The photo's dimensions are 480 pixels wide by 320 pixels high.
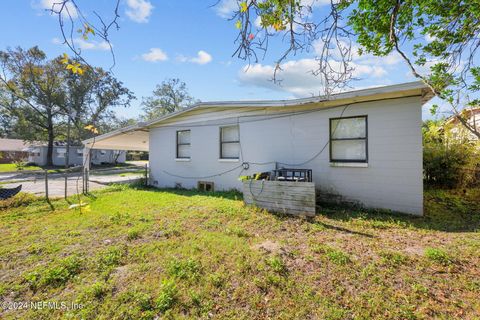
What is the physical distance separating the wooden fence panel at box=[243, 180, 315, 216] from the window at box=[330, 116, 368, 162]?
5.85 feet

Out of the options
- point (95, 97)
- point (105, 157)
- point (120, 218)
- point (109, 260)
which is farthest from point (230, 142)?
point (105, 157)

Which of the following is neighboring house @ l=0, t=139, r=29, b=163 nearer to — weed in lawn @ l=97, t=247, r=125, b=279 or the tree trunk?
the tree trunk

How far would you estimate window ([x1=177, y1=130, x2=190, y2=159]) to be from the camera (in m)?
9.78

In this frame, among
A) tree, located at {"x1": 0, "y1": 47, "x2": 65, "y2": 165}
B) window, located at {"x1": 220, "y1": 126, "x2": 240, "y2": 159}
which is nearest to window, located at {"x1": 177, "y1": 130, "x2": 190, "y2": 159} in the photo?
window, located at {"x1": 220, "y1": 126, "x2": 240, "y2": 159}

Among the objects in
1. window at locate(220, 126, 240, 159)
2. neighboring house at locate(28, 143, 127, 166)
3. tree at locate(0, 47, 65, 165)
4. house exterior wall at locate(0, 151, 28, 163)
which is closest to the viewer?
window at locate(220, 126, 240, 159)

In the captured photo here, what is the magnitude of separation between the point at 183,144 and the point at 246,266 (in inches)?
296

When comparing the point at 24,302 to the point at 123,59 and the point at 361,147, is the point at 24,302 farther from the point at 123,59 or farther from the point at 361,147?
the point at 361,147

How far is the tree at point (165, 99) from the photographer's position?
3503cm

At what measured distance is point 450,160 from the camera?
23.4ft

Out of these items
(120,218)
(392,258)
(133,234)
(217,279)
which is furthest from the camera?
(120,218)

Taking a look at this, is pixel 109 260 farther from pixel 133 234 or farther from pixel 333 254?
pixel 333 254

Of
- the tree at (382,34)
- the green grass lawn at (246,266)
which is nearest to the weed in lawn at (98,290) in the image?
the green grass lawn at (246,266)

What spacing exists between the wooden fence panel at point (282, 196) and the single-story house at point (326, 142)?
1.60 m

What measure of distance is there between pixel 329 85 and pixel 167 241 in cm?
355
